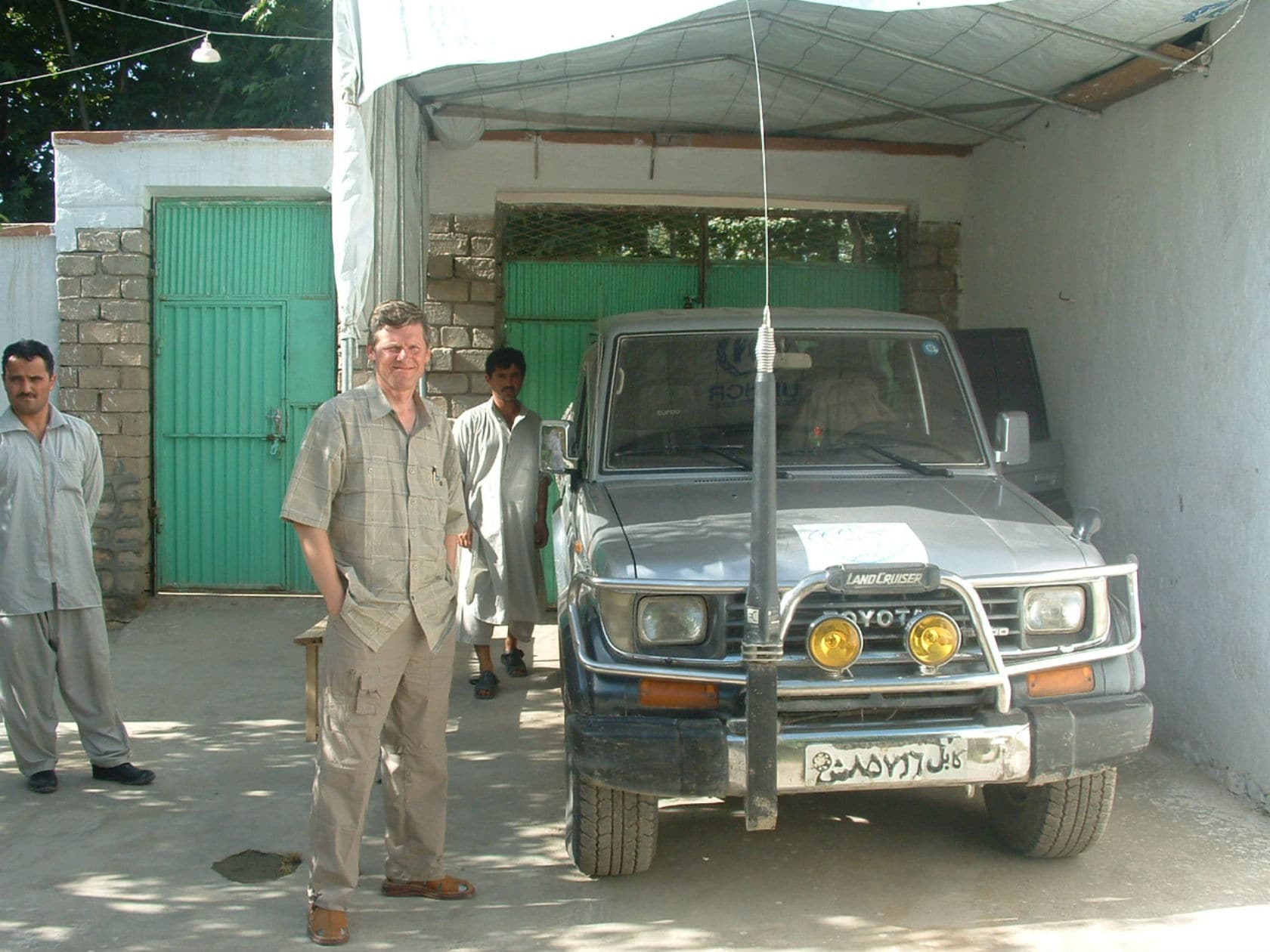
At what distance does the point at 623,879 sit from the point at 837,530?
1.40m

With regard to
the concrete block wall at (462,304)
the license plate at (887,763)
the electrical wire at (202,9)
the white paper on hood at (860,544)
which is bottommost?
the license plate at (887,763)

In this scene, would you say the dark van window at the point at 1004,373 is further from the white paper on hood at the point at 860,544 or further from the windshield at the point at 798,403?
the white paper on hood at the point at 860,544

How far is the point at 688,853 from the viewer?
15.0 feet

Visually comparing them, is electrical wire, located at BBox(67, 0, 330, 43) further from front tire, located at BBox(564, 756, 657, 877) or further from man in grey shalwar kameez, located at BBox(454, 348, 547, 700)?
front tire, located at BBox(564, 756, 657, 877)

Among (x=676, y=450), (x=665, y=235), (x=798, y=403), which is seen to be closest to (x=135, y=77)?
(x=665, y=235)

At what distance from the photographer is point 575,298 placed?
28.6 ft

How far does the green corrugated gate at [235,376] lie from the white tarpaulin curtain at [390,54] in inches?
107

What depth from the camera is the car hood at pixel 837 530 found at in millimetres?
3857

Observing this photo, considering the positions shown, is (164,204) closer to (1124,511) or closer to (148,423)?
(148,423)

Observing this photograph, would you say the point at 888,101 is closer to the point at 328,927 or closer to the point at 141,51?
the point at 328,927

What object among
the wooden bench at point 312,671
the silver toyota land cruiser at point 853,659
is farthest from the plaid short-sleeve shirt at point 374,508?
the wooden bench at point 312,671

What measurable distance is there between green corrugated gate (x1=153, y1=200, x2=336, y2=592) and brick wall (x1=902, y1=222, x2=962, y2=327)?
3884mm

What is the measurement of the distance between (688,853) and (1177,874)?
5.36 feet

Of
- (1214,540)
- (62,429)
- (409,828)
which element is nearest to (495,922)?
(409,828)
